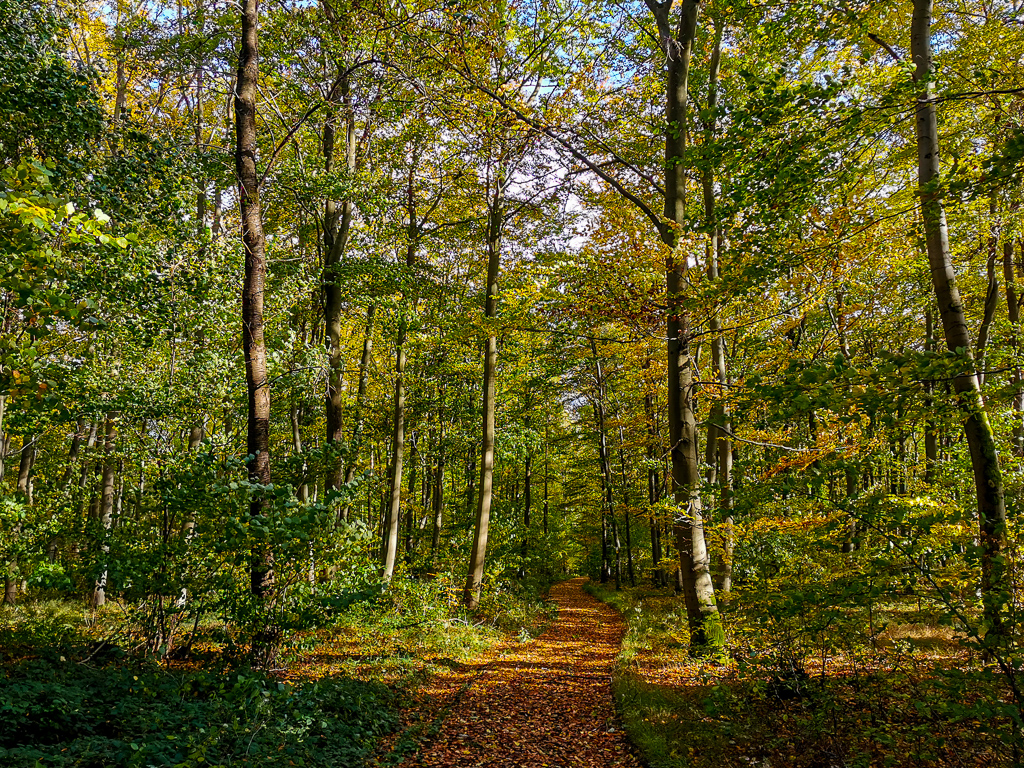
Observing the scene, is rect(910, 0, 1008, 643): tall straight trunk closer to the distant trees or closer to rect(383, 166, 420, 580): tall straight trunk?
the distant trees

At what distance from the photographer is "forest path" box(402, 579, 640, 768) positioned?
5777mm

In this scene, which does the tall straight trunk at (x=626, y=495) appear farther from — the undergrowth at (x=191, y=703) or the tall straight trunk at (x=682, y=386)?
the undergrowth at (x=191, y=703)

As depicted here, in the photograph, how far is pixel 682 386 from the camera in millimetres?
8867

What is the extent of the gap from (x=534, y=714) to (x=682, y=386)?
534cm

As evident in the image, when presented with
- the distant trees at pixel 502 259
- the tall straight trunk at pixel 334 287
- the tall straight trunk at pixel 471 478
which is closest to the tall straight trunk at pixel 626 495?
the tall straight trunk at pixel 471 478

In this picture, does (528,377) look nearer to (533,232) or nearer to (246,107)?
(533,232)

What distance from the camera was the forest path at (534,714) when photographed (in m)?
5.78

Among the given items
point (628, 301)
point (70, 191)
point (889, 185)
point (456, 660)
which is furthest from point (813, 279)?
point (70, 191)

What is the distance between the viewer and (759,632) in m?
5.62

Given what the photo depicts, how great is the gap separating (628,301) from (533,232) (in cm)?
705

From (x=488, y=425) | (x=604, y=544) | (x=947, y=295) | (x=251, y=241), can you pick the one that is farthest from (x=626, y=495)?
(x=251, y=241)

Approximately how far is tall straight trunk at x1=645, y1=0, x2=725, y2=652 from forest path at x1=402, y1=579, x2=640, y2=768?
2097 mm

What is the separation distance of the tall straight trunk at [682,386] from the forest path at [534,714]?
2.10 m

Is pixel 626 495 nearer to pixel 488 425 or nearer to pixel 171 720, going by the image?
pixel 488 425
